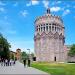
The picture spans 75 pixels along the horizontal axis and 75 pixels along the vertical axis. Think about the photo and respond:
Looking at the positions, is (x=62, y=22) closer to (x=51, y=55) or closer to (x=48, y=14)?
(x=48, y=14)

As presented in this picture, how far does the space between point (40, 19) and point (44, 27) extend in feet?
18.0

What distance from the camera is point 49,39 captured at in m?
146

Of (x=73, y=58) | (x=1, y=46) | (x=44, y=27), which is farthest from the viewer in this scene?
(x=44, y=27)

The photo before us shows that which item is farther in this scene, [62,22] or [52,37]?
[62,22]

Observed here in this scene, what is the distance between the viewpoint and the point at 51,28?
149 m

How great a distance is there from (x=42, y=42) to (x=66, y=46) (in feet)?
43.0

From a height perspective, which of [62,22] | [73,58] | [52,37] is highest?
[62,22]

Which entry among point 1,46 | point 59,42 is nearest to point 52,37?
point 59,42

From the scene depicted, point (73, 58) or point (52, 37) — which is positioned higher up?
point (52, 37)

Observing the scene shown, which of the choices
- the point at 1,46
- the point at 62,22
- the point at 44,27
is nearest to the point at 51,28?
the point at 44,27

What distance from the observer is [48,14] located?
152250 millimetres

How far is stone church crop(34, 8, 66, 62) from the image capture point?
144m

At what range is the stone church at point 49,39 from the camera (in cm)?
14375

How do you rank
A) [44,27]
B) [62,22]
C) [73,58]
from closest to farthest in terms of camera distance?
[73,58] < [44,27] < [62,22]
